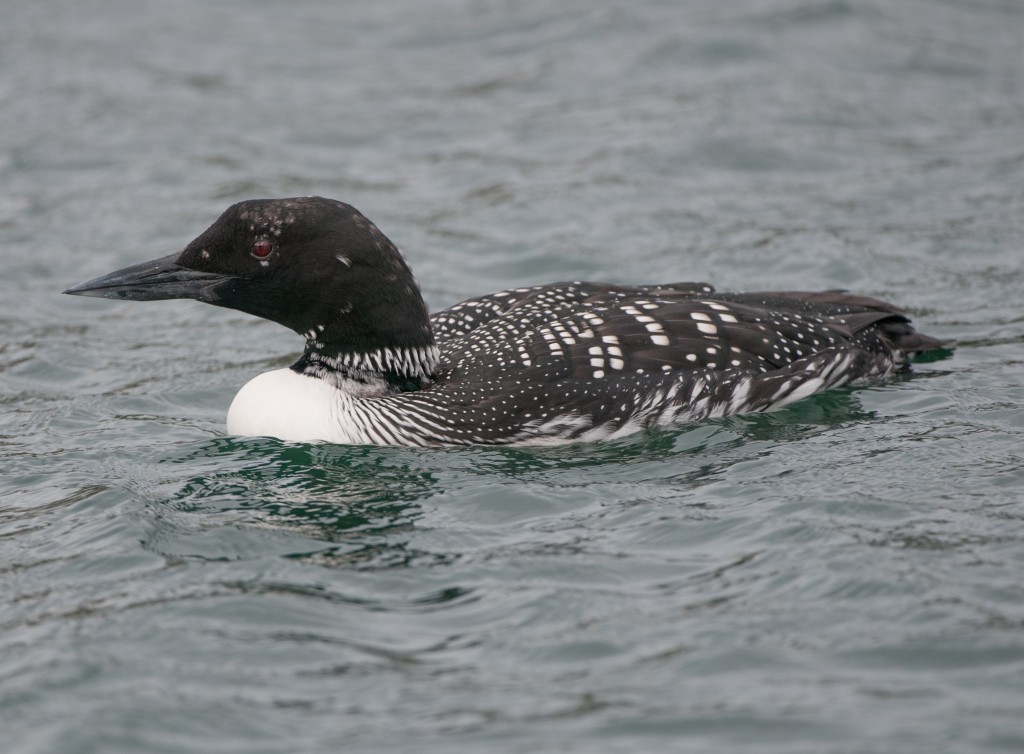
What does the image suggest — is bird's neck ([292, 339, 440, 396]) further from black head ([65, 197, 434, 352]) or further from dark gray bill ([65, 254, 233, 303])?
dark gray bill ([65, 254, 233, 303])

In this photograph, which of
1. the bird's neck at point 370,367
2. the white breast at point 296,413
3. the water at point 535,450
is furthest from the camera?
the bird's neck at point 370,367

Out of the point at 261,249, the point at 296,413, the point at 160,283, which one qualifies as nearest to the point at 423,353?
the point at 296,413

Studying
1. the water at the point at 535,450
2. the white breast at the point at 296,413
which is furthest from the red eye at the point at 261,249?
the water at the point at 535,450

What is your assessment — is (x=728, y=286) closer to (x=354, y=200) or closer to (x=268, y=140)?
(x=354, y=200)

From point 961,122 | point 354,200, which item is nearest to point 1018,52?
point 961,122

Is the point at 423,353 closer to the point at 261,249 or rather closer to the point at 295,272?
the point at 295,272

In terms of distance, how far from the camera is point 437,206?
1049 centimetres

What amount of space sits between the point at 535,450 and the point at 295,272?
1379 millimetres

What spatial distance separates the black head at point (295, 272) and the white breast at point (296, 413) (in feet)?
1.05

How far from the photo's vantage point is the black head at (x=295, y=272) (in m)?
6.44

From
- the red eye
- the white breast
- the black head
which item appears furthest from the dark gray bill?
the white breast

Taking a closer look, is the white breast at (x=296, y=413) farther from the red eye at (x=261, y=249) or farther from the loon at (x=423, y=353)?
the red eye at (x=261, y=249)

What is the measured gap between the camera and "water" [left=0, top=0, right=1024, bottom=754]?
4.46m

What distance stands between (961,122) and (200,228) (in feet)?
20.1
